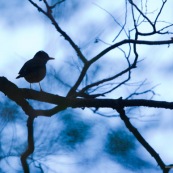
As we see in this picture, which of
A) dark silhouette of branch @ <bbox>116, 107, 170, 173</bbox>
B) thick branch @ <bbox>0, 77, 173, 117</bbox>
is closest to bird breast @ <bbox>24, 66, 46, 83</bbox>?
thick branch @ <bbox>0, 77, 173, 117</bbox>

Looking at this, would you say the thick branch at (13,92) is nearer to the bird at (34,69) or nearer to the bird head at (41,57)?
the bird at (34,69)

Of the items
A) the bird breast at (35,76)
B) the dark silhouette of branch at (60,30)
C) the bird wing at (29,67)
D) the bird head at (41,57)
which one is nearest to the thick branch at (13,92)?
the dark silhouette of branch at (60,30)

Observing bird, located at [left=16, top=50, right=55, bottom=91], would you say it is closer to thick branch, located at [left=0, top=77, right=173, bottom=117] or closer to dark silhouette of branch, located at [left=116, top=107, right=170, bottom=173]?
thick branch, located at [left=0, top=77, right=173, bottom=117]

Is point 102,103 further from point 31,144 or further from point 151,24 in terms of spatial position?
point 151,24

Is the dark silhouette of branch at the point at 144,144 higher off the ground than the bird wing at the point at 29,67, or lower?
lower

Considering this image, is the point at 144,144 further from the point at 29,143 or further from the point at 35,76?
the point at 35,76

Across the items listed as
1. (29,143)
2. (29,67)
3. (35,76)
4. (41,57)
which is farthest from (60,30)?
(29,143)

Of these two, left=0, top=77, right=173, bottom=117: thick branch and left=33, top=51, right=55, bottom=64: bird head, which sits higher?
left=33, top=51, right=55, bottom=64: bird head

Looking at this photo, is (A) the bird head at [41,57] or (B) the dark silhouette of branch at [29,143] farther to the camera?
(A) the bird head at [41,57]

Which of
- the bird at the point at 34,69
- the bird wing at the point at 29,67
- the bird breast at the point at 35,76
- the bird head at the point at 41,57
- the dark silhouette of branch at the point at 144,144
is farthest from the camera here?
the bird head at the point at 41,57

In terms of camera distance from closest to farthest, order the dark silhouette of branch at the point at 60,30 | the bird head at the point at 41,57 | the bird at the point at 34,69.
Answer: the dark silhouette of branch at the point at 60,30, the bird at the point at 34,69, the bird head at the point at 41,57

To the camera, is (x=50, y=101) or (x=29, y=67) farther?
(x=29, y=67)

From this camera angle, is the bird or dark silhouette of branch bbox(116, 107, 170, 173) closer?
dark silhouette of branch bbox(116, 107, 170, 173)

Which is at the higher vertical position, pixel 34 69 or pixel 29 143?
pixel 34 69
